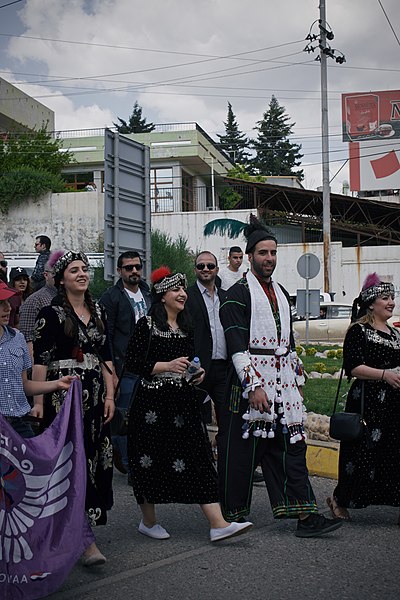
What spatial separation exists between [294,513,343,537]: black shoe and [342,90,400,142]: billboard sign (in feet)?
148

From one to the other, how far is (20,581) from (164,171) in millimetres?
40552

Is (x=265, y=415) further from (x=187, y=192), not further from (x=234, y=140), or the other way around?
(x=234, y=140)

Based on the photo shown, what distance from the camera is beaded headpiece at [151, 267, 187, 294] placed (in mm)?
6113

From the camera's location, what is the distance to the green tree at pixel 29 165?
38938 mm

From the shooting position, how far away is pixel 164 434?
19.4ft

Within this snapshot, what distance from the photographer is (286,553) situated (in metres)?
5.57

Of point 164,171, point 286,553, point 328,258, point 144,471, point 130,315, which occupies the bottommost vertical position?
point 286,553

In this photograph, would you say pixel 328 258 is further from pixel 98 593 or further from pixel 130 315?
pixel 98 593

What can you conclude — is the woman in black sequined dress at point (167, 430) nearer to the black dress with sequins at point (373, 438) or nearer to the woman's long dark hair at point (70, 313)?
the woman's long dark hair at point (70, 313)

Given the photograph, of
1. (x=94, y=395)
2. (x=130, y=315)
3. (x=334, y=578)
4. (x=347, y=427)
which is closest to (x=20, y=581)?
(x=94, y=395)

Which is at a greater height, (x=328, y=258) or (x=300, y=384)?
(x=328, y=258)

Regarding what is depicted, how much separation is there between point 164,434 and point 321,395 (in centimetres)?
601

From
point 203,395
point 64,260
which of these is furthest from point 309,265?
point 64,260

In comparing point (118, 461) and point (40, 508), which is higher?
point (40, 508)
